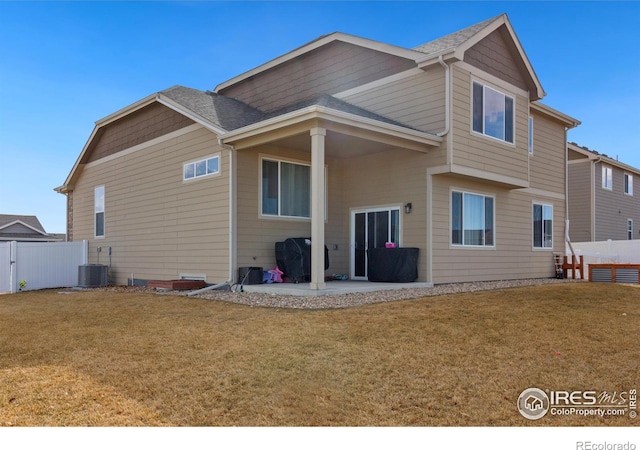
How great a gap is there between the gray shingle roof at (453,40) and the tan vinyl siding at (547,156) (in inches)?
167

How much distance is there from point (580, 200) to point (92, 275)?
19.7 metres

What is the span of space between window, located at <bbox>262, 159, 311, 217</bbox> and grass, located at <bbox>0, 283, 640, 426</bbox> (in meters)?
4.14

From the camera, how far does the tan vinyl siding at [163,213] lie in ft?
36.5

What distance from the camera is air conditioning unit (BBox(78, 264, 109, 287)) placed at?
45.7 ft

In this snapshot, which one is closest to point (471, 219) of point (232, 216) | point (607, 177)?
point (232, 216)

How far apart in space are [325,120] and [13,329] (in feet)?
19.5

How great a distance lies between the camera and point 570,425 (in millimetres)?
3207

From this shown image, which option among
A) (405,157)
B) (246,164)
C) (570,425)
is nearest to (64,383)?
(570,425)

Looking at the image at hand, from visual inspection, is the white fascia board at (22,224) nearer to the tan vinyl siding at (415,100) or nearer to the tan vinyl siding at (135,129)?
the tan vinyl siding at (135,129)

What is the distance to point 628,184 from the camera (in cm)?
2412
